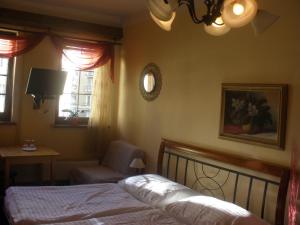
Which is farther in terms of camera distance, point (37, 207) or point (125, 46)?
point (125, 46)

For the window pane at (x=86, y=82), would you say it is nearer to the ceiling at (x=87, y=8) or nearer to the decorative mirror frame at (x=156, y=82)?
the ceiling at (x=87, y=8)

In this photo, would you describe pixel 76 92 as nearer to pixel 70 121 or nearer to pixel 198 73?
pixel 70 121

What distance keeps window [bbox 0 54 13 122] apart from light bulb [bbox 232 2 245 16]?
11.7 ft

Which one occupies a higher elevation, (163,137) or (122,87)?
(122,87)

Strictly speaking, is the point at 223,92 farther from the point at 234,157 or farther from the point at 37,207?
the point at 37,207

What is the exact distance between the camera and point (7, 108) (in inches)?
175

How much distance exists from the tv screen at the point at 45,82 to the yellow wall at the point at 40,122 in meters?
0.30

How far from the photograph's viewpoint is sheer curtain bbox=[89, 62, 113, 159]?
4.84 metres

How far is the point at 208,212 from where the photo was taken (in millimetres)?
2445

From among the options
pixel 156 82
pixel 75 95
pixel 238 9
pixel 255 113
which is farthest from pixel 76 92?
pixel 238 9

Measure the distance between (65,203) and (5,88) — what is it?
2.26 meters

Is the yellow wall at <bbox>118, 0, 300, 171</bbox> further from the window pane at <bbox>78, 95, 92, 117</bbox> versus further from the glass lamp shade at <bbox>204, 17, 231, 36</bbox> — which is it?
the glass lamp shade at <bbox>204, 17, 231, 36</bbox>

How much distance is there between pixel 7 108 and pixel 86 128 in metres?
1.08

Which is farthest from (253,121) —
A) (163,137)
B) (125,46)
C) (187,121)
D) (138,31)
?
(125,46)
